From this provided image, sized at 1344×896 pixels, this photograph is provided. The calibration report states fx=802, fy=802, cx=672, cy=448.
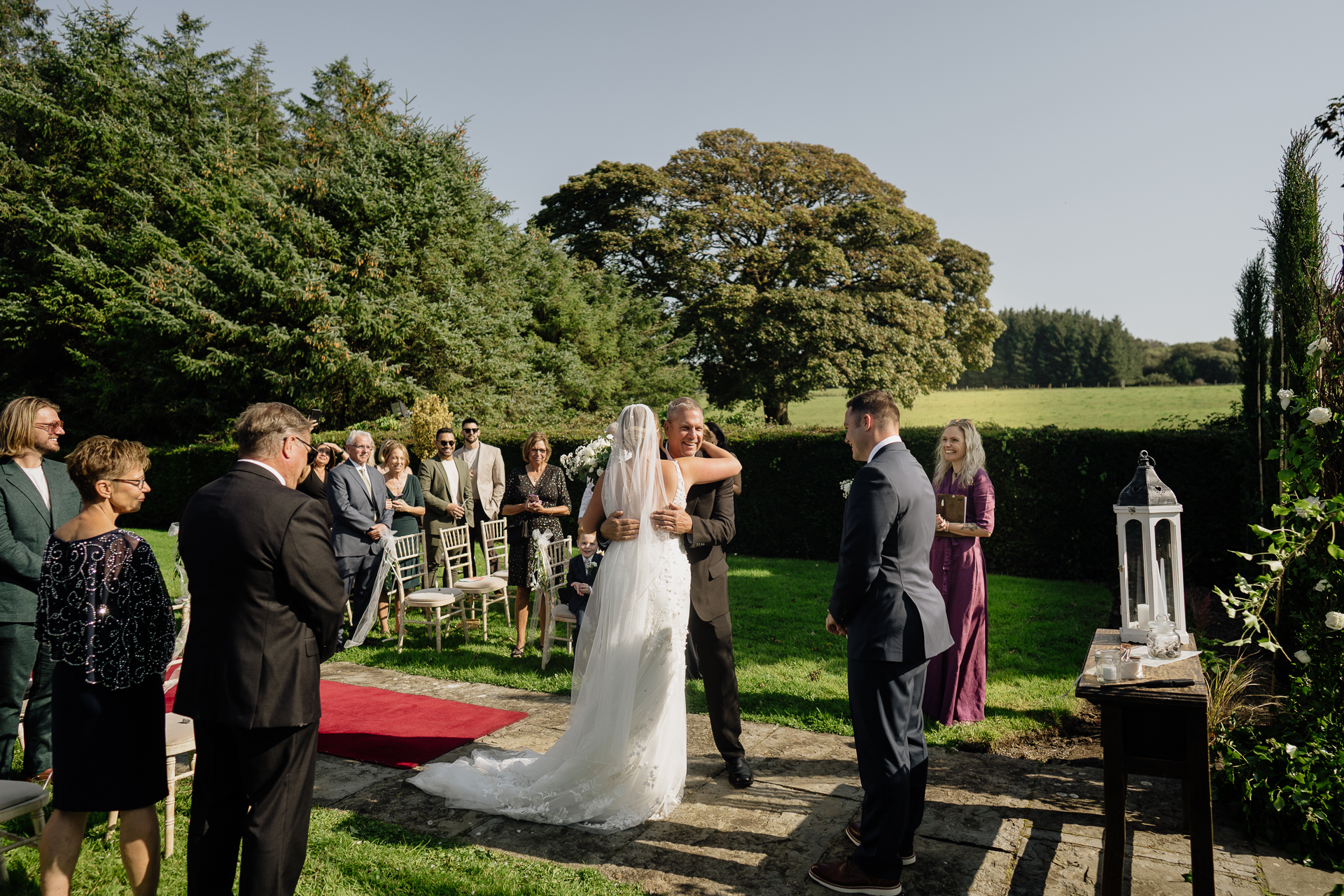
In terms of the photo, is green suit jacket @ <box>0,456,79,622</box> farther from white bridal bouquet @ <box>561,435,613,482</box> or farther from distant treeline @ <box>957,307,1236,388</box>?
distant treeline @ <box>957,307,1236,388</box>

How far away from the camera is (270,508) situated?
9.30 feet

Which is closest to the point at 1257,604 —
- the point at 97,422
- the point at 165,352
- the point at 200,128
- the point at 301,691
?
the point at 301,691

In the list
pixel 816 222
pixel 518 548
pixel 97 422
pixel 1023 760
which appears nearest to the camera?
pixel 1023 760

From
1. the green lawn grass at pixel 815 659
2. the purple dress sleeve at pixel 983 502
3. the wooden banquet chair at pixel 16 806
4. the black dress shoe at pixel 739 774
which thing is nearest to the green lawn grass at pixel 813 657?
the green lawn grass at pixel 815 659

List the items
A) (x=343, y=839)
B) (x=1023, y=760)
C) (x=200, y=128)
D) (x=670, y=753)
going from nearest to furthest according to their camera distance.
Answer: (x=343, y=839), (x=670, y=753), (x=1023, y=760), (x=200, y=128)

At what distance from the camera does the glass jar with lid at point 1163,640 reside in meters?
3.61

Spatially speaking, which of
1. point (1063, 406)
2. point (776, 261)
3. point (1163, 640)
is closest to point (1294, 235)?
point (1163, 640)

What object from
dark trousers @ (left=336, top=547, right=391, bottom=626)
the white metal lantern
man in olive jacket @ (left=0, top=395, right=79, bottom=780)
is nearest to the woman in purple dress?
the white metal lantern

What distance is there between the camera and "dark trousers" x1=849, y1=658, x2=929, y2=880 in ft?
11.4

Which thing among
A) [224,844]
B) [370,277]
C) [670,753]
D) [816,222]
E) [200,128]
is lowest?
[670,753]

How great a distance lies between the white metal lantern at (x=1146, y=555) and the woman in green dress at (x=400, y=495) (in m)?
6.86

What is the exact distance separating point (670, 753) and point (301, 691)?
2111 mm

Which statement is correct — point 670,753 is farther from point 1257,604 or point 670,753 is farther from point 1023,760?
point 1257,604

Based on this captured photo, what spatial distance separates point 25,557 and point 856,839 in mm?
4655
